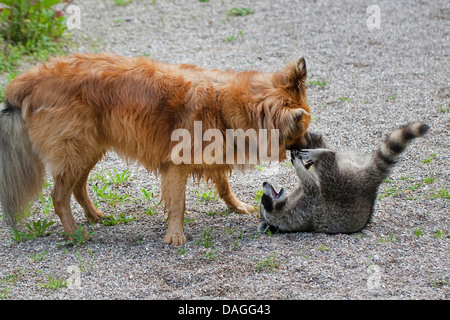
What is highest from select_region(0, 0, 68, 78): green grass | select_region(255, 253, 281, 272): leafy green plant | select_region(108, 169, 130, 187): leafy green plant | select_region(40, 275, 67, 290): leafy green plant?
select_region(0, 0, 68, 78): green grass

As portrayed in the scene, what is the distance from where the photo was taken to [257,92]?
16.6 ft

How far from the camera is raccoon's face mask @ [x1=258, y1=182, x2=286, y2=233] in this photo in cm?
549

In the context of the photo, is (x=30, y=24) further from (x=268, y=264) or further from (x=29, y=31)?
(x=268, y=264)

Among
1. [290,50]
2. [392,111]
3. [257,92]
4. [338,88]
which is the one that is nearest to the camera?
[257,92]

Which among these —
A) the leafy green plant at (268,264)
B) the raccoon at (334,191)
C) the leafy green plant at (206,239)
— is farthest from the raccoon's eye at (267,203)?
the leafy green plant at (268,264)

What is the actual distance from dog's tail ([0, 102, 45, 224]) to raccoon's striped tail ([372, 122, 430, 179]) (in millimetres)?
3305

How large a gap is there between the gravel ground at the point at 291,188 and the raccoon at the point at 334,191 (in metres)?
0.16

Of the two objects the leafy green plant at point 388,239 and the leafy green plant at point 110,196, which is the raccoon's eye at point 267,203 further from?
the leafy green plant at point 110,196

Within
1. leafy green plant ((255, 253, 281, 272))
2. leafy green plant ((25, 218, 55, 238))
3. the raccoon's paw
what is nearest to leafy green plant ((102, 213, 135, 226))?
leafy green plant ((25, 218, 55, 238))

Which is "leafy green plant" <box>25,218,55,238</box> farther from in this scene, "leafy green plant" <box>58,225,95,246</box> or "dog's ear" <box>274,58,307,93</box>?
"dog's ear" <box>274,58,307,93</box>

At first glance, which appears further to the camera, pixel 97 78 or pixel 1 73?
pixel 1 73
